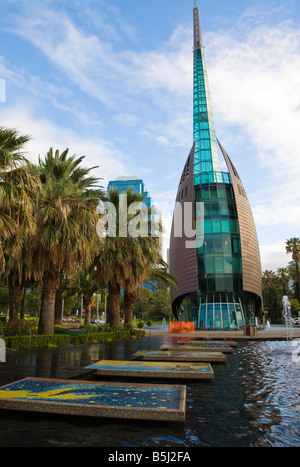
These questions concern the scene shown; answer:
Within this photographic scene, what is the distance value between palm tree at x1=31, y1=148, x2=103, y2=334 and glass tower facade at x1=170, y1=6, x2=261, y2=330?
35.5 metres

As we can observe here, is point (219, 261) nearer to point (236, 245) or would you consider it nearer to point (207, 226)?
point (236, 245)

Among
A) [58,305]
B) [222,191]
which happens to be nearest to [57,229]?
[58,305]

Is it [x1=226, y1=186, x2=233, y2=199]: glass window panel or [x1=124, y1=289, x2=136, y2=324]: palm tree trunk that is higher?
[x1=226, y1=186, x2=233, y2=199]: glass window panel

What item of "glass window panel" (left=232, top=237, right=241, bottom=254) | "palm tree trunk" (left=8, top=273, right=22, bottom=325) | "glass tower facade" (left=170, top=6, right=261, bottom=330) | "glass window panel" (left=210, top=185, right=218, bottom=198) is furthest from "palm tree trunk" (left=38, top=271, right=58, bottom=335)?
"glass window panel" (left=210, top=185, right=218, bottom=198)

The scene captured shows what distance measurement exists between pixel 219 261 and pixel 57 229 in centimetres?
3889

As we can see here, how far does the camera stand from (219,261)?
5238 cm

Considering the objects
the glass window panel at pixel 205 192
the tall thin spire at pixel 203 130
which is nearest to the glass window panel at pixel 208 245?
the glass window panel at pixel 205 192

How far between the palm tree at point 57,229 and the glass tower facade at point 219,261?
35.5 meters

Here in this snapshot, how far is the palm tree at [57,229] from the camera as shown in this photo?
16723 mm

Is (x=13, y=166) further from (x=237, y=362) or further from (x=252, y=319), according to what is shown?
(x=252, y=319)

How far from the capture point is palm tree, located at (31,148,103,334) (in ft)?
54.9

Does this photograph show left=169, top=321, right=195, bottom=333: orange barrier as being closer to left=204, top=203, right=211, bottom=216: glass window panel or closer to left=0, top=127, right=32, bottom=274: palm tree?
left=204, top=203, right=211, bottom=216: glass window panel

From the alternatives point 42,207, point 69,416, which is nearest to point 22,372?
point 69,416

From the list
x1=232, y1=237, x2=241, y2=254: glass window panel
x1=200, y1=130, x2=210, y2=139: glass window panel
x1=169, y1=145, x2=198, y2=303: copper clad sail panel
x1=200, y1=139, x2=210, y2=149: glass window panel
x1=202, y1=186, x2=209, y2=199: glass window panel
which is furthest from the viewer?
x1=200, y1=130, x2=210, y2=139: glass window panel
